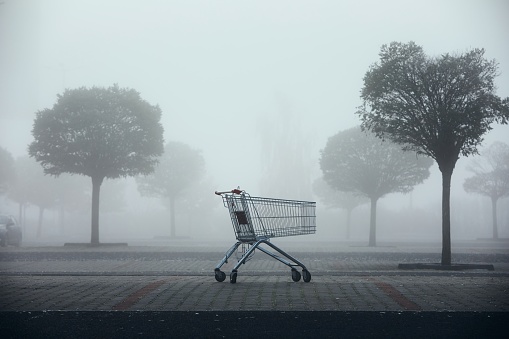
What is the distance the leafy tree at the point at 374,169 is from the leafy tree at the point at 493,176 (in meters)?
14.2

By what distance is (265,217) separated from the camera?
36.5ft

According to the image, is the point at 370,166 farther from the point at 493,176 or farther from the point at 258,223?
the point at 258,223

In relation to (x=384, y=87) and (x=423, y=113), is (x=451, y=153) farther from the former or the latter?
(x=384, y=87)

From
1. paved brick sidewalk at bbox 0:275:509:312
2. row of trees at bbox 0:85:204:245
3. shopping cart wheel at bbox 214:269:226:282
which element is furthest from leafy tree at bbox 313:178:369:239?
paved brick sidewalk at bbox 0:275:509:312

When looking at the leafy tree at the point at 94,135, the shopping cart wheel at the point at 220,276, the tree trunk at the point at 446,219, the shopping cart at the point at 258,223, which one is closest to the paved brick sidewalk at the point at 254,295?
the shopping cart wheel at the point at 220,276

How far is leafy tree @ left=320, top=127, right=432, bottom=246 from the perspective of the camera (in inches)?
1382

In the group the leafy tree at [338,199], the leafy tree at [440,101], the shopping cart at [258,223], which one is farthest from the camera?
the leafy tree at [338,199]

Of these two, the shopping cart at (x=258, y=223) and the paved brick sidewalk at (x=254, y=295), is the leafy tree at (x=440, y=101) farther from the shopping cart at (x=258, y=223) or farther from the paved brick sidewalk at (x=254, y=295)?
the shopping cart at (x=258, y=223)

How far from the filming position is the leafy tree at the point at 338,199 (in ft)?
165

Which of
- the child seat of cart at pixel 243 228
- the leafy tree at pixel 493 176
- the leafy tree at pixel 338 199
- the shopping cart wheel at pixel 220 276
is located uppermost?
the leafy tree at pixel 493 176

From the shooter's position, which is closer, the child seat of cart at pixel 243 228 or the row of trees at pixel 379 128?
the child seat of cart at pixel 243 228

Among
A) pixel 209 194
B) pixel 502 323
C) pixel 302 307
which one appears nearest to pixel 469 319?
pixel 502 323

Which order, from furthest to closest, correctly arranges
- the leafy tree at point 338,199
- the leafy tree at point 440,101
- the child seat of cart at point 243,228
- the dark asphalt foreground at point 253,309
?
the leafy tree at point 338,199 → the leafy tree at point 440,101 → the child seat of cart at point 243,228 → the dark asphalt foreground at point 253,309

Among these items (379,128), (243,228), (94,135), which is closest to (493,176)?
(379,128)
